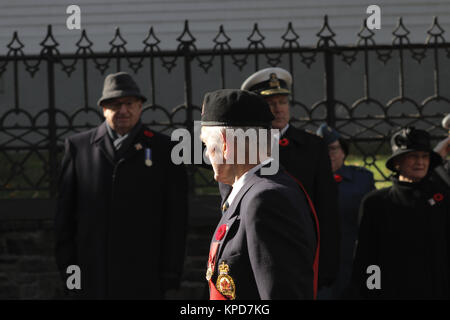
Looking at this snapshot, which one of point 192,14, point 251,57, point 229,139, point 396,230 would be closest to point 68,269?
point 396,230

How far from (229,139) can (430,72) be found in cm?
1003

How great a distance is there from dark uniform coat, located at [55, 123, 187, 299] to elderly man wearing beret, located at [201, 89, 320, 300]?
2.15 meters

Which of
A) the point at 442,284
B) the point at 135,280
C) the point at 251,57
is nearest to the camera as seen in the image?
the point at 442,284

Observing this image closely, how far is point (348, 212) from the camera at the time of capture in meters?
4.88

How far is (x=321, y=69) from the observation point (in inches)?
467

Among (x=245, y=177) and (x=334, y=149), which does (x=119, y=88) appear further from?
(x=245, y=177)

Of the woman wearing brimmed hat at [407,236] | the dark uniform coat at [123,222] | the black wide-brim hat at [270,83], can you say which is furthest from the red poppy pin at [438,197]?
the dark uniform coat at [123,222]

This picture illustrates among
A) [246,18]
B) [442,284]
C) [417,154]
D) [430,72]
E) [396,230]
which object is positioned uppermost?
[246,18]

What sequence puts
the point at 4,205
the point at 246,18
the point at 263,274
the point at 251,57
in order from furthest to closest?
the point at 251,57 < the point at 246,18 < the point at 4,205 < the point at 263,274

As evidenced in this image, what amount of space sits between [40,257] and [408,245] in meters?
3.22

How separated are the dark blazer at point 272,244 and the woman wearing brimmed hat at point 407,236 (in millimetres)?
2174

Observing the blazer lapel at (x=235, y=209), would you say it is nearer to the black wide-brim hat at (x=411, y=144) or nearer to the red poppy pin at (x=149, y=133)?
the black wide-brim hat at (x=411, y=144)

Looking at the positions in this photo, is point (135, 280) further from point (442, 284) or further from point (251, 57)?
point (251, 57)

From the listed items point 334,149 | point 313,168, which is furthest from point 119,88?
point 334,149
